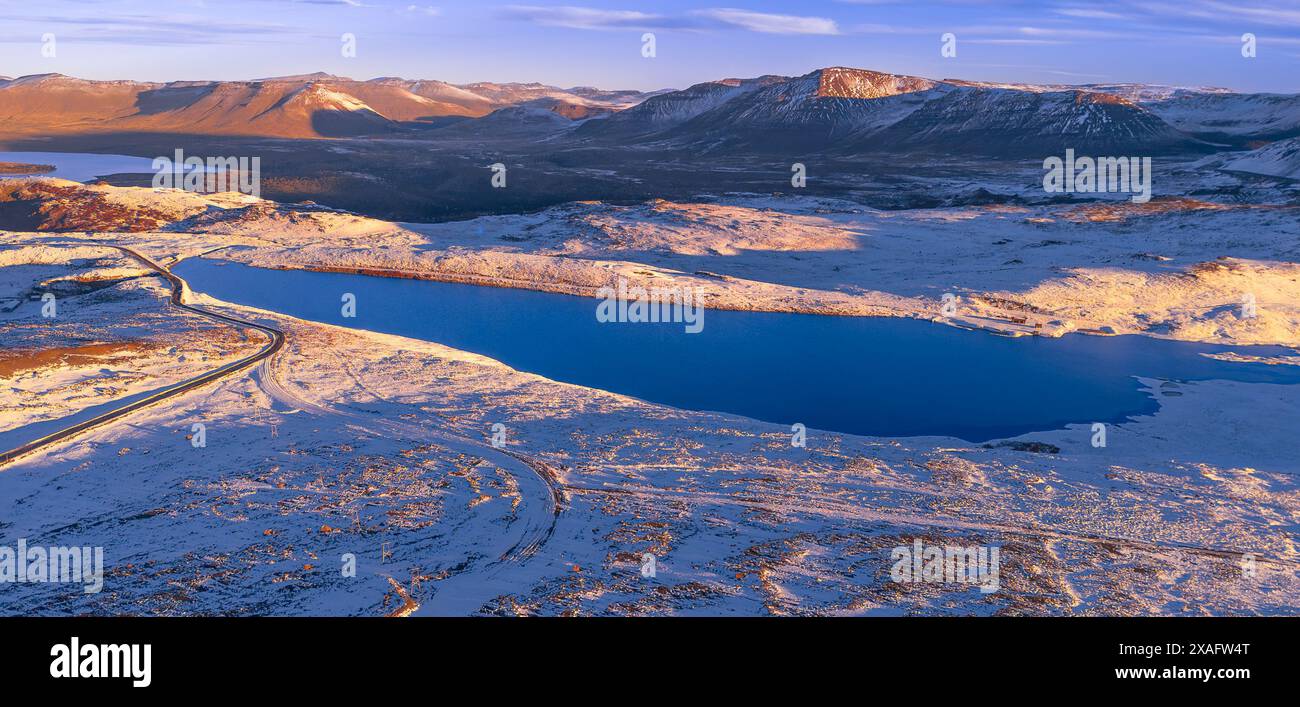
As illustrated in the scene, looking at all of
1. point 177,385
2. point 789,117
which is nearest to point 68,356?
point 177,385

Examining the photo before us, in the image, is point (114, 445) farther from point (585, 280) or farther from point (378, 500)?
point (585, 280)

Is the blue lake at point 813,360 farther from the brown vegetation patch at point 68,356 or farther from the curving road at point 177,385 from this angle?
the brown vegetation patch at point 68,356

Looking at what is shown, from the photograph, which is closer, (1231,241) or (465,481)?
(465,481)

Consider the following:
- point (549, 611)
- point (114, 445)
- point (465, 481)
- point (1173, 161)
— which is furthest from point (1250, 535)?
point (1173, 161)

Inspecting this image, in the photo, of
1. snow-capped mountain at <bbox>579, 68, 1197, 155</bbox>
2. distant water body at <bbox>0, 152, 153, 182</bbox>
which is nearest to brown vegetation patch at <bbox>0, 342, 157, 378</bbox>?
distant water body at <bbox>0, 152, 153, 182</bbox>

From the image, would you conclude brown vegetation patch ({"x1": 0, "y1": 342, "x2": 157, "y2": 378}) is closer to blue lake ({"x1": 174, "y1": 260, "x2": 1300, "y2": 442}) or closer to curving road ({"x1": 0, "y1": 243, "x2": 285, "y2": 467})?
curving road ({"x1": 0, "y1": 243, "x2": 285, "y2": 467})

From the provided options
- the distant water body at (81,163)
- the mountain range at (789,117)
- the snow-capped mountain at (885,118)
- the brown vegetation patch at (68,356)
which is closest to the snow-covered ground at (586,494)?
the brown vegetation patch at (68,356)
